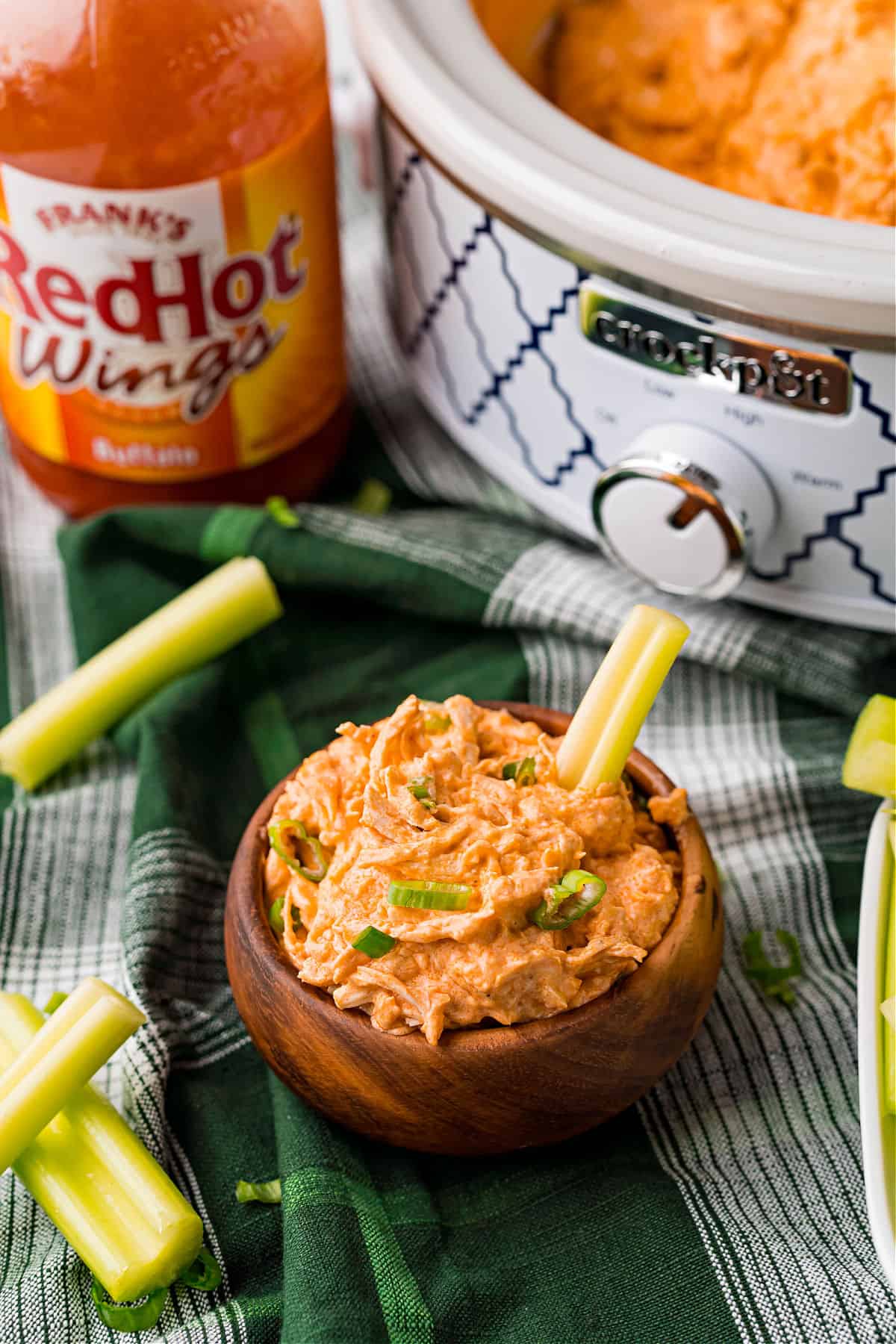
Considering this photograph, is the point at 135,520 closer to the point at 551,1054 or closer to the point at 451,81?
the point at 451,81

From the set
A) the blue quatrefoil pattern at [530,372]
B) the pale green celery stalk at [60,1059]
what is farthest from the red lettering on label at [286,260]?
the pale green celery stalk at [60,1059]

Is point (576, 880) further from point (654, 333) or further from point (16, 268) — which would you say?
point (16, 268)

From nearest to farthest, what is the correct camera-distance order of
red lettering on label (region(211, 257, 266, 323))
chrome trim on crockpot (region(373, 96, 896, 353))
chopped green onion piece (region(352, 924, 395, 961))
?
chopped green onion piece (region(352, 924, 395, 961)) → chrome trim on crockpot (region(373, 96, 896, 353)) → red lettering on label (region(211, 257, 266, 323))

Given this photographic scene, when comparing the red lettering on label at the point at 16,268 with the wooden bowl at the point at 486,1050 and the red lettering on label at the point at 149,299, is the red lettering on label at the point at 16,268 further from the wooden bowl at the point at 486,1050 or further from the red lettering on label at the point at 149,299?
the wooden bowl at the point at 486,1050

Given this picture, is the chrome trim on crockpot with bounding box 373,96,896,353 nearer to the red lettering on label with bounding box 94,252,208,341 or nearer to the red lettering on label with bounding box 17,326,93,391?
the red lettering on label with bounding box 94,252,208,341

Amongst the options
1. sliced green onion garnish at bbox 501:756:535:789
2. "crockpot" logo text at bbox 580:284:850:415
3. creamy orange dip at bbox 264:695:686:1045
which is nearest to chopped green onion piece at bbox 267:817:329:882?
creamy orange dip at bbox 264:695:686:1045
